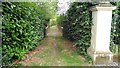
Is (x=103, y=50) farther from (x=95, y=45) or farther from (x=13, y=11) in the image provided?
(x=13, y=11)

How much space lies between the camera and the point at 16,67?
4.21 metres

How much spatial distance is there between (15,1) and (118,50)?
361 centimetres

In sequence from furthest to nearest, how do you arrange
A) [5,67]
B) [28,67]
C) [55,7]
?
1. [55,7]
2. [28,67]
3. [5,67]

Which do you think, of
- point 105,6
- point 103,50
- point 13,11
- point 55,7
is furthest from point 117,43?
point 55,7

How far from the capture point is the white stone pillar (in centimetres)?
491

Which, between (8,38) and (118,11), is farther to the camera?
(118,11)

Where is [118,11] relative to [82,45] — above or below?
above

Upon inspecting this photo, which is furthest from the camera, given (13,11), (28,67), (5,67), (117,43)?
(117,43)

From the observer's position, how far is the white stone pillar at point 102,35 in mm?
4910

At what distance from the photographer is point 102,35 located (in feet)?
16.3

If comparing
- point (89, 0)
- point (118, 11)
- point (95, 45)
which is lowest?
point (95, 45)

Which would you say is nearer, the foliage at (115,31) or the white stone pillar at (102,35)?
the white stone pillar at (102,35)

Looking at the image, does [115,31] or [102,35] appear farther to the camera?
[115,31]

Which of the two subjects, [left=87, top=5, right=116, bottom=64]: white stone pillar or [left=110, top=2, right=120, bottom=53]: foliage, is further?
A: [left=110, top=2, right=120, bottom=53]: foliage
